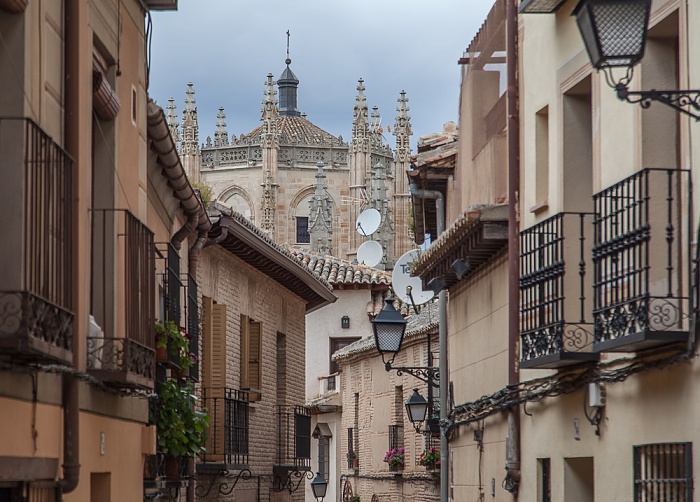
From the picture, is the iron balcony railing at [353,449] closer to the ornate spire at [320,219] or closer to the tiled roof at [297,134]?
the ornate spire at [320,219]

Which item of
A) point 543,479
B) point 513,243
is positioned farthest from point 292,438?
point 543,479

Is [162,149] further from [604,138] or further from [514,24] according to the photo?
[604,138]

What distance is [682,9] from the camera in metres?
8.68

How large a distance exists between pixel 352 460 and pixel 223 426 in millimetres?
16456

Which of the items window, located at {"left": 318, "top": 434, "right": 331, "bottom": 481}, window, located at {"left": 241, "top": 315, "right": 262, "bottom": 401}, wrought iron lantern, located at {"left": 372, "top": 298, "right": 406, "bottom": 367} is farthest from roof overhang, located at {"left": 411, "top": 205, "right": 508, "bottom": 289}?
window, located at {"left": 318, "top": 434, "right": 331, "bottom": 481}

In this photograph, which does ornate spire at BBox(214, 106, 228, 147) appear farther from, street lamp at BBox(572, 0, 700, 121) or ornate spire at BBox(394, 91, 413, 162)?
street lamp at BBox(572, 0, 700, 121)

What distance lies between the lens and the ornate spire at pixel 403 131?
284 feet

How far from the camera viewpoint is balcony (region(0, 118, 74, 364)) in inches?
258

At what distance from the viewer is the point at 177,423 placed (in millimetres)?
12922

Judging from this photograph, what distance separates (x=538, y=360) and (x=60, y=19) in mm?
4328

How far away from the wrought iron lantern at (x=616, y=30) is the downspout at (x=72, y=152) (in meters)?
3.09

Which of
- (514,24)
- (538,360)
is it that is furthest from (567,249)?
(514,24)

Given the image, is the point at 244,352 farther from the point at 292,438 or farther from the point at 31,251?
the point at 31,251

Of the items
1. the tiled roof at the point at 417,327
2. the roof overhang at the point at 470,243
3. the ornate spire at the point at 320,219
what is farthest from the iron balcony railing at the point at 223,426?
the ornate spire at the point at 320,219
